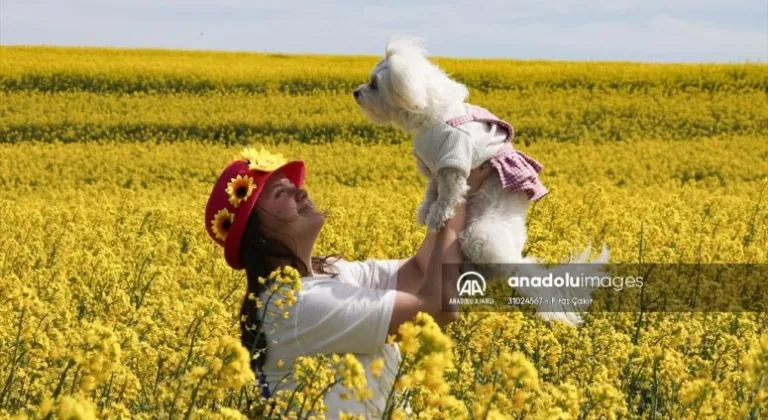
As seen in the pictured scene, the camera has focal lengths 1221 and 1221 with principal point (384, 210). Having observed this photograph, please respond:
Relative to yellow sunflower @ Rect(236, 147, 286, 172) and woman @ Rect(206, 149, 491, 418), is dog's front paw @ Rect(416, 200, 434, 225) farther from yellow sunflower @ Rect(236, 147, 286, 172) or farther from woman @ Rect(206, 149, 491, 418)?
yellow sunflower @ Rect(236, 147, 286, 172)

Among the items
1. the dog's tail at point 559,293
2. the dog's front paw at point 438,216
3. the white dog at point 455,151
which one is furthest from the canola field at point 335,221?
the dog's front paw at point 438,216

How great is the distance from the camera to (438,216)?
4.34 meters

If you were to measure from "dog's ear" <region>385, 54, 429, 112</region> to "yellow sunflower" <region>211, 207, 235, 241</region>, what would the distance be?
2.47 feet

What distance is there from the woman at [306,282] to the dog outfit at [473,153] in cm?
25

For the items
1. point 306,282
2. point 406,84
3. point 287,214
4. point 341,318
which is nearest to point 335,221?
point 406,84

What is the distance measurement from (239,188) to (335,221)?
17.8 ft

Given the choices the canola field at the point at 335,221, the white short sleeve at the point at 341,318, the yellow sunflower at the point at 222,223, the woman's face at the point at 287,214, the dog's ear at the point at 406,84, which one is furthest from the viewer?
the dog's ear at the point at 406,84

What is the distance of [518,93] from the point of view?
27.0m

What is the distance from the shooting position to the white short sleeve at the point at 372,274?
4312 mm

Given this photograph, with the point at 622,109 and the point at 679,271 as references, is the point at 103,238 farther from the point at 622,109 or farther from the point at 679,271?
the point at 622,109

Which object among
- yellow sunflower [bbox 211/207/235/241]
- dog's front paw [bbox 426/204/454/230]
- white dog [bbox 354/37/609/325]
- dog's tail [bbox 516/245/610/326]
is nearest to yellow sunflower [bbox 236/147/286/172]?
yellow sunflower [bbox 211/207/235/241]

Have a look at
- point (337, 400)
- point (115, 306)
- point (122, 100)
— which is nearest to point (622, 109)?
point (122, 100)

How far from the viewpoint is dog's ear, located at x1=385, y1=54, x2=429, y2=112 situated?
425 centimetres

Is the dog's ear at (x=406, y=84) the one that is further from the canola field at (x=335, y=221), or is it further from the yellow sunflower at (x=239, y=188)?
the canola field at (x=335, y=221)
